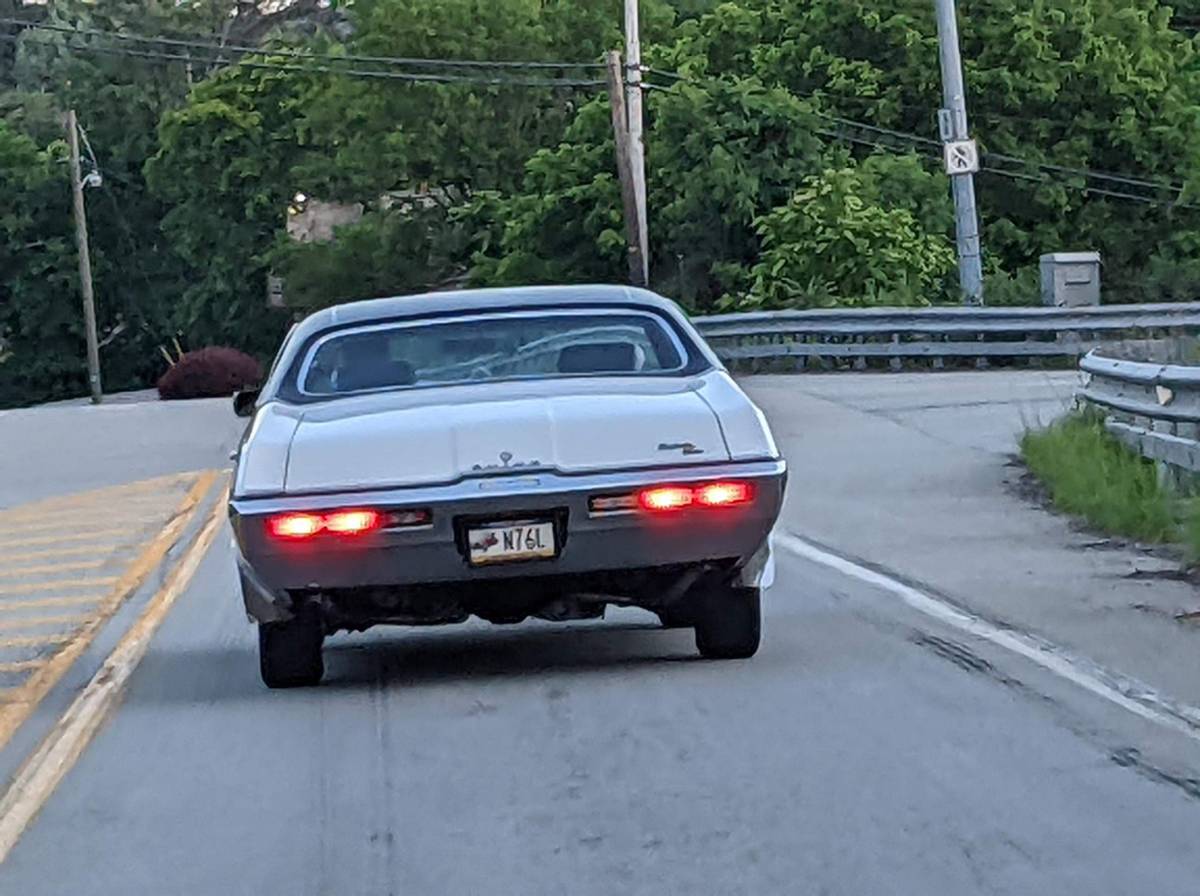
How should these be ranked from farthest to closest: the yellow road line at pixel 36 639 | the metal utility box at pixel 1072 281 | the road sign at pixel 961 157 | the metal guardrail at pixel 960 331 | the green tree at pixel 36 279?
1. the green tree at pixel 36 279
2. the metal utility box at pixel 1072 281
3. the road sign at pixel 961 157
4. the metal guardrail at pixel 960 331
5. the yellow road line at pixel 36 639

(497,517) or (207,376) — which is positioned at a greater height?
(497,517)

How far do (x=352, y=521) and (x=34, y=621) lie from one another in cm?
478

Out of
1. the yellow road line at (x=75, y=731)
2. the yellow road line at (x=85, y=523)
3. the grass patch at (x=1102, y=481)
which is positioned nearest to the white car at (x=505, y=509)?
the yellow road line at (x=75, y=731)

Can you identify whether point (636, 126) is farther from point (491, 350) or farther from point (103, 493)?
point (491, 350)

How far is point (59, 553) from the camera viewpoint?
55.7 ft

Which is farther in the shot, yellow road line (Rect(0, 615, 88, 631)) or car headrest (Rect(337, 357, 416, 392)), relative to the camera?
yellow road line (Rect(0, 615, 88, 631))

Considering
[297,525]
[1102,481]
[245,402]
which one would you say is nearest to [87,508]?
[1102,481]

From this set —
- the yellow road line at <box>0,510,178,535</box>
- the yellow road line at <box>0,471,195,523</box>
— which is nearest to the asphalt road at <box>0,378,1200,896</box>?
the yellow road line at <box>0,510,178,535</box>

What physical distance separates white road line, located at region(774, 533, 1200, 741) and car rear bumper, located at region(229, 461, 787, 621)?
129cm

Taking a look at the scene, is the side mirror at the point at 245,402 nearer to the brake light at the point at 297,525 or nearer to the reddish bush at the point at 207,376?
the brake light at the point at 297,525

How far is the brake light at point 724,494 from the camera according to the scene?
915 cm

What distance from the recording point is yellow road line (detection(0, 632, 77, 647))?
12.2 m

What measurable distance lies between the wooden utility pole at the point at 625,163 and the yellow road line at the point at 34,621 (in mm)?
29063

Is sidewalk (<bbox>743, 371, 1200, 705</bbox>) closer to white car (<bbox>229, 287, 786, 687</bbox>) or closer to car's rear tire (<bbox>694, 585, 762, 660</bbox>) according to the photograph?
car's rear tire (<bbox>694, 585, 762, 660</bbox>)
